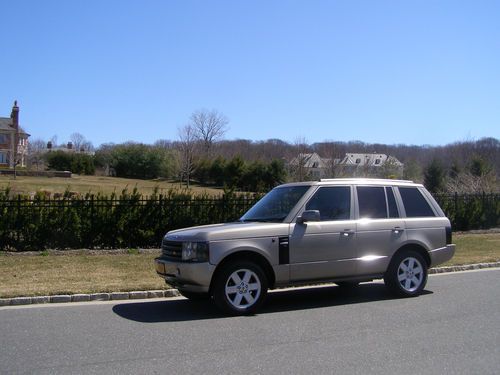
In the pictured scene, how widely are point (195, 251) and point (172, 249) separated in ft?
1.77

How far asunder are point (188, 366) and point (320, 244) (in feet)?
11.4

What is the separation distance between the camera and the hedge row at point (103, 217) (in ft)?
47.5

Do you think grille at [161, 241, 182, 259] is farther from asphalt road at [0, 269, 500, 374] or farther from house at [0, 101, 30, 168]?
house at [0, 101, 30, 168]

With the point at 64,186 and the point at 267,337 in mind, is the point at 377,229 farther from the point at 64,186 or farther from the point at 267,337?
the point at 64,186

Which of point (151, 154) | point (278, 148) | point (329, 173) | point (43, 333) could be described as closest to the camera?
point (43, 333)

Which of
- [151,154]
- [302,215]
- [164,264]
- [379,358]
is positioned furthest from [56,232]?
[151,154]

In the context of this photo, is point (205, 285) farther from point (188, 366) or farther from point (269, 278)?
point (188, 366)

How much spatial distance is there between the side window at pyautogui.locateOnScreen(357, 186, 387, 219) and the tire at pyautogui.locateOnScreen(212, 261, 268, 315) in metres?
2.16

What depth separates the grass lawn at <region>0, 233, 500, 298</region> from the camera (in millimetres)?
9547

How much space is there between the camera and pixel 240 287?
7.82 m

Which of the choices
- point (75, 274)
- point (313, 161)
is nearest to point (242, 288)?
point (75, 274)

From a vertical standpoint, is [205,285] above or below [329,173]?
below

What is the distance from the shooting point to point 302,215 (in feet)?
26.7

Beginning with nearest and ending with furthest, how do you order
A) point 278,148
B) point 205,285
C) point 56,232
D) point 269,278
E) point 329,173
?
point 205,285 < point 269,278 < point 56,232 < point 329,173 < point 278,148
